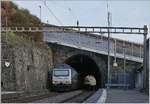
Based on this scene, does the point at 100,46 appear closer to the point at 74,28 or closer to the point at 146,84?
the point at 74,28

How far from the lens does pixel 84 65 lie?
8312 cm

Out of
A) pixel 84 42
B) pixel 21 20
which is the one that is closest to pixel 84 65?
pixel 84 42

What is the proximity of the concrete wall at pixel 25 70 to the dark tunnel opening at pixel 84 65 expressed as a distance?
54.2 feet

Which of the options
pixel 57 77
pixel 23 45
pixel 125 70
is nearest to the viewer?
pixel 23 45

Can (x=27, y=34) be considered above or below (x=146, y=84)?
above

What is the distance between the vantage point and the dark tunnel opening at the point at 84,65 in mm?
74000

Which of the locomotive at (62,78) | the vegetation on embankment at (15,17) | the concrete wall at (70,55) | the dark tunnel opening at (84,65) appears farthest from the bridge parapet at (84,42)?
the locomotive at (62,78)

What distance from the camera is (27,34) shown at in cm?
6316

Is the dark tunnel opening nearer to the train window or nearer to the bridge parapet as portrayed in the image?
the bridge parapet

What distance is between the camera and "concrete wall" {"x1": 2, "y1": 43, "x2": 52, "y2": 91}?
140 feet

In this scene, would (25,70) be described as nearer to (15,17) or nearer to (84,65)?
(15,17)

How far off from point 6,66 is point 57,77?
13.1 metres

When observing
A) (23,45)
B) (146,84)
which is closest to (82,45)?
(23,45)

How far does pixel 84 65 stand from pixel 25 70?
36.7m
